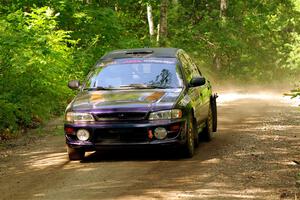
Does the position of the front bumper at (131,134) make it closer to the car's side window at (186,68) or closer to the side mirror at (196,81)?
the side mirror at (196,81)

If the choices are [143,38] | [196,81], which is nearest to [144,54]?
[196,81]

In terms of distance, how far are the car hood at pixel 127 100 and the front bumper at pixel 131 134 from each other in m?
0.24

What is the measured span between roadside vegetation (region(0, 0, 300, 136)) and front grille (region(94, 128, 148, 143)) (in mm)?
3964

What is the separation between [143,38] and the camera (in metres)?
36.8

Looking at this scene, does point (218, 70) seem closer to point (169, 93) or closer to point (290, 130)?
point (290, 130)

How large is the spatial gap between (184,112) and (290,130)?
5.17 meters

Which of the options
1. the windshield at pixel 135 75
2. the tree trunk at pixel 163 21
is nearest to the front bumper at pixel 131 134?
the windshield at pixel 135 75

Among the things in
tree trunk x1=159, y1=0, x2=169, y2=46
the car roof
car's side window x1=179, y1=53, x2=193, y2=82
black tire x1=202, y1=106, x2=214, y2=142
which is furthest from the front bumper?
tree trunk x1=159, y1=0, x2=169, y2=46

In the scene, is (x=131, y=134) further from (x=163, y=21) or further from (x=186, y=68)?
(x=163, y=21)

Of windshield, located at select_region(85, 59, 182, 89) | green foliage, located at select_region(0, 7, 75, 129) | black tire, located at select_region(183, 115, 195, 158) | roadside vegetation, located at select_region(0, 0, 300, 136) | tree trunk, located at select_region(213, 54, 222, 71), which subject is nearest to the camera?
black tire, located at select_region(183, 115, 195, 158)

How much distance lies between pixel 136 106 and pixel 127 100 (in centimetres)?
29

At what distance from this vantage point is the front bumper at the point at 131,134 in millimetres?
9555

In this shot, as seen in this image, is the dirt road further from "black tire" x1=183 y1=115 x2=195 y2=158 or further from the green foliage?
the green foliage

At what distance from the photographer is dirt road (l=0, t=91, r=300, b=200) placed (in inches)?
301
